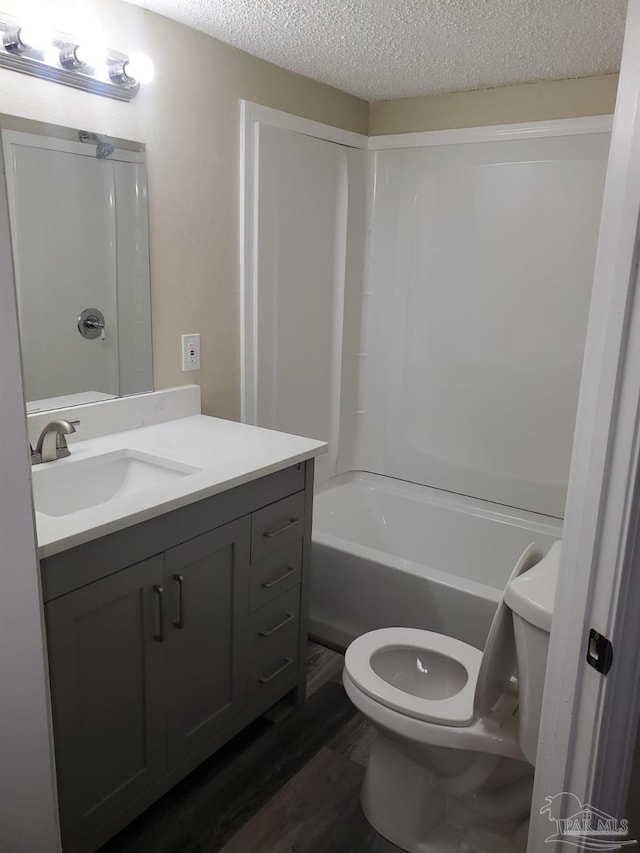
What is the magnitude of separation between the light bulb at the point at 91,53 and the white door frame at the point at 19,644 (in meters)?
1.25

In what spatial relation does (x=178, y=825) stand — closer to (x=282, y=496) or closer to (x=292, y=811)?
(x=292, y=811)

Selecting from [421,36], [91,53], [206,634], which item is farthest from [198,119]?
[206,634]

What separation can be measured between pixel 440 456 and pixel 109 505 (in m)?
1.91

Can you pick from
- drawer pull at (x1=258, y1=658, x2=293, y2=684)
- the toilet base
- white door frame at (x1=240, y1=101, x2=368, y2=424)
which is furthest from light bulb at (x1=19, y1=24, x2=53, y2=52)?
the toilet base

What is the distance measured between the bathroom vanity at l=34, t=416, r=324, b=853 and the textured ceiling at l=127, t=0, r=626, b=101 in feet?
4.11

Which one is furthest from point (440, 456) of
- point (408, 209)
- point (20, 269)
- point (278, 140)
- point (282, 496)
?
point (20, 269)

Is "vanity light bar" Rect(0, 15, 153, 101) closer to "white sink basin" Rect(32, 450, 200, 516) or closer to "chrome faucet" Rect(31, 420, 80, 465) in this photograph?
"chrome faucet" Rect(31, 420, 80, 465)

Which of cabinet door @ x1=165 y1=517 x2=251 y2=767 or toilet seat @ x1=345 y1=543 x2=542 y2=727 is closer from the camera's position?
toilet seat @ x1=345 y1=543 x2=542 y2=727

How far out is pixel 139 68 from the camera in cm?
192

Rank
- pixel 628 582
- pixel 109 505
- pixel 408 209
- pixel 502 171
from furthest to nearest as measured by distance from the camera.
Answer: pixel 408 209, pixel 502 171, pixel 109 505, pixel 628 582

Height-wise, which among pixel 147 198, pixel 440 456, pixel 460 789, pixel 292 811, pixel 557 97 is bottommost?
pixel 292 811

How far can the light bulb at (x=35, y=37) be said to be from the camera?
1.65 meters

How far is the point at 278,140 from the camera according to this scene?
2537mm

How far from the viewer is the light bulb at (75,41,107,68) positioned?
1774 millimetres
